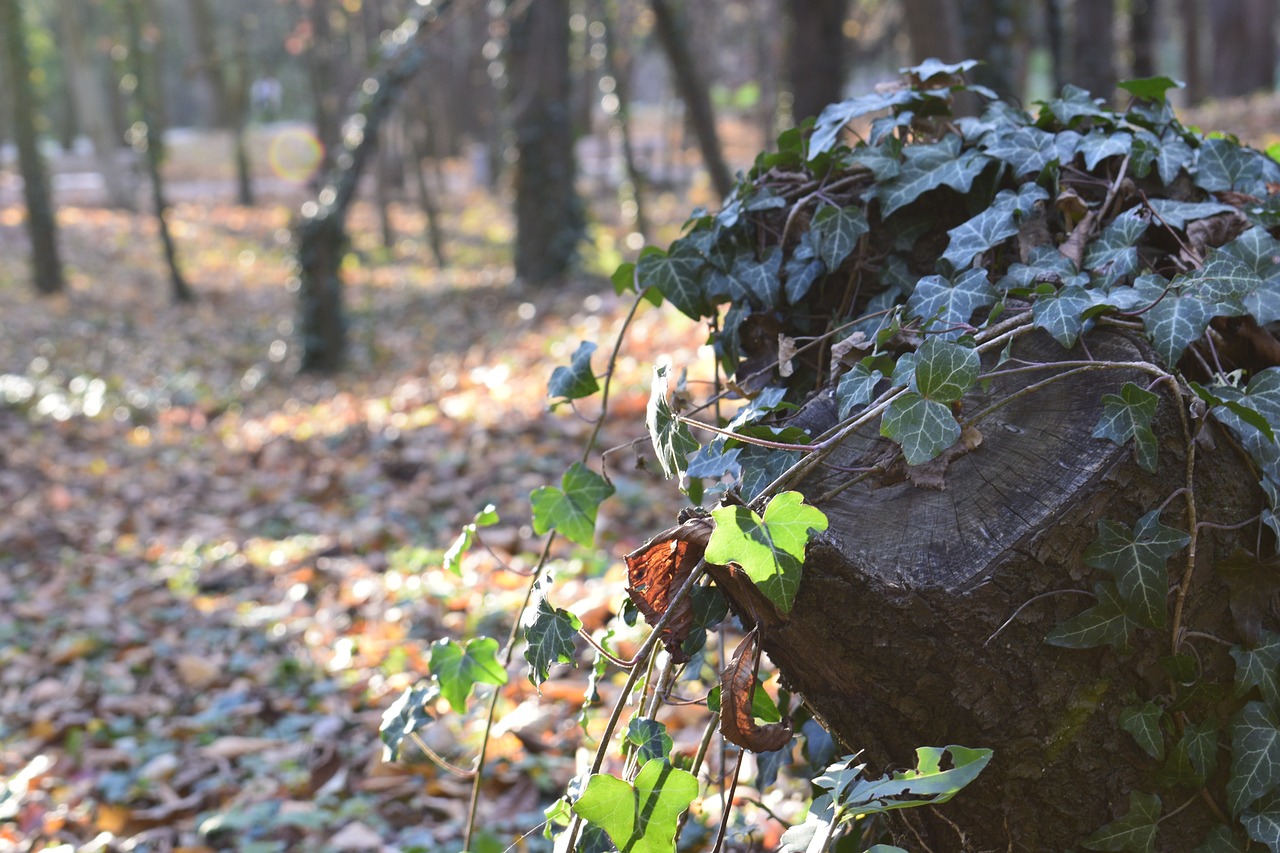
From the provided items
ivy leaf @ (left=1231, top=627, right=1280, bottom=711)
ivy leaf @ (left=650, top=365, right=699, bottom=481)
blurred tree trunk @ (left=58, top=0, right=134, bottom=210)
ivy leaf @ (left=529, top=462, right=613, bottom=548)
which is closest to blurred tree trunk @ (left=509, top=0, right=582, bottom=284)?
ivy leaf @ (left=529, top=462, right=613, bottom=548)

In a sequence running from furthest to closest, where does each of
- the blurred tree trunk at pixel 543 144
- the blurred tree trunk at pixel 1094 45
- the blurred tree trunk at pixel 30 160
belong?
the blurred tree trunk at pixel 30 160 < the blurred tree trunk at pixel 1094 45 < the blurred tree trunk at pixel 543 144

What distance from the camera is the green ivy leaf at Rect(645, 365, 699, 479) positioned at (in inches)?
59.4

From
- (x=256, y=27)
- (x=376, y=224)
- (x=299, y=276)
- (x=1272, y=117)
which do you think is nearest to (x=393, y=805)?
(x=299, y=276)

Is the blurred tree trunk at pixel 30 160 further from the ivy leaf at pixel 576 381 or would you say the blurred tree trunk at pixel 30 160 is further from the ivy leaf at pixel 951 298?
the ivy leaf at pixel 951 298

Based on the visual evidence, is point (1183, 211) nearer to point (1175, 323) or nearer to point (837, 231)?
point (1175, 323)

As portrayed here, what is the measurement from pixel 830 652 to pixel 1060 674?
0.32 metres

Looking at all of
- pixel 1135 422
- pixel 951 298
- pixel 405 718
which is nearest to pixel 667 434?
pixel 951 298

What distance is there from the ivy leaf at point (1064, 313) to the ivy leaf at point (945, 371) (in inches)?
6.8

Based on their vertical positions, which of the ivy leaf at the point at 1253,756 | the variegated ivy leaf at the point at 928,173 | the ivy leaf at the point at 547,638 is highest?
the variegated ivy leaf at the point at 928,173

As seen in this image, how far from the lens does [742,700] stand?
1.43 metres

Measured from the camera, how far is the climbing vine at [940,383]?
1.37 metres

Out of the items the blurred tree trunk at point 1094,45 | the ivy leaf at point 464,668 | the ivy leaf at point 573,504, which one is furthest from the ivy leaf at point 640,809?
the blurred tree trunk at point 1094,45

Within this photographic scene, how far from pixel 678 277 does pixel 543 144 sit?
329 inches

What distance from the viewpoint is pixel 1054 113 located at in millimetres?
1860
